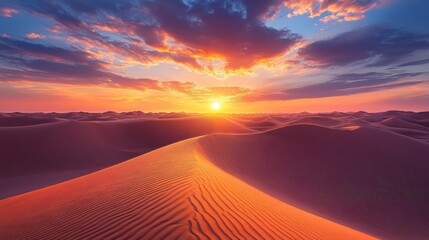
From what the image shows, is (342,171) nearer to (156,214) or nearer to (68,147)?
(156,214)

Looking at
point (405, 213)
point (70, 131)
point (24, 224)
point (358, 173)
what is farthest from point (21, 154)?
point (405, 213)

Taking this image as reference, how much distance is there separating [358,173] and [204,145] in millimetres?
8054

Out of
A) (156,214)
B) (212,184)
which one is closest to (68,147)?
(212,184)

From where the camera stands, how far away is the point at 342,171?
11508mm

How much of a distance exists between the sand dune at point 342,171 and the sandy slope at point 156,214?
13.6ft

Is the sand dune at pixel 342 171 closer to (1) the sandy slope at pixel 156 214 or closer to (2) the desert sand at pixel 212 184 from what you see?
(2) the desert sand at pixel 212 184

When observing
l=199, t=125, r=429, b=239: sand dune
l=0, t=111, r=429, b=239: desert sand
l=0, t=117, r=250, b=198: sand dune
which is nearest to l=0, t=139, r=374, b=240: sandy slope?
l=0, t=111, r=429, b=239: desert sand

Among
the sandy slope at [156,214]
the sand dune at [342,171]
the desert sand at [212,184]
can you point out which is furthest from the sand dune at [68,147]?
the sand dune at [342,171]

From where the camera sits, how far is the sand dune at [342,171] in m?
8.68

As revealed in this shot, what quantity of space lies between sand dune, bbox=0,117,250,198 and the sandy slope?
8.38 m

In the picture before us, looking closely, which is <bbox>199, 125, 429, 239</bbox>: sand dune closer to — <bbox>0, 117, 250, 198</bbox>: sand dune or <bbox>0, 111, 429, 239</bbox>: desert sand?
<bbox>0, 111, 429, 239</bbox>: desert sand

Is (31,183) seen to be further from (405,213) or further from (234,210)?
(405,213)

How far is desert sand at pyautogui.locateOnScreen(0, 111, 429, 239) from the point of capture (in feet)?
11.8

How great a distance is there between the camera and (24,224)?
168 inches
